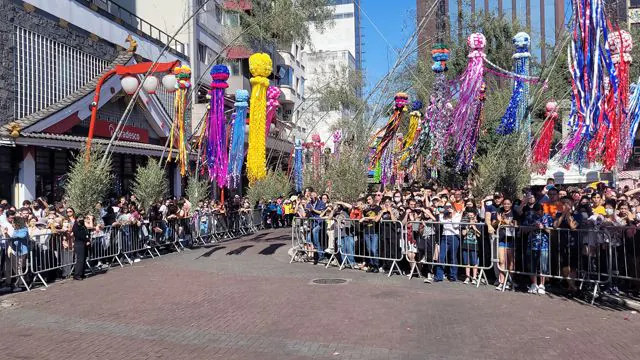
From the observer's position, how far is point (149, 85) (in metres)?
18.4

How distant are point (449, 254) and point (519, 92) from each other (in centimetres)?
727

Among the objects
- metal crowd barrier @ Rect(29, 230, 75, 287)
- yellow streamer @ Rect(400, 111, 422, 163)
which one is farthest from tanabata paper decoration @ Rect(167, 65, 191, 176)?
yellow streamer @ Rect(400, 111, 422, 163)

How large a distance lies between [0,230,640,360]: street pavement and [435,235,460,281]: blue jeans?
0.40 meters

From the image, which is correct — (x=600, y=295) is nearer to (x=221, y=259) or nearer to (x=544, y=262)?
(x=544, y=262)

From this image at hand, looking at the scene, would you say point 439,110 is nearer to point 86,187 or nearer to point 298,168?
point 86,187

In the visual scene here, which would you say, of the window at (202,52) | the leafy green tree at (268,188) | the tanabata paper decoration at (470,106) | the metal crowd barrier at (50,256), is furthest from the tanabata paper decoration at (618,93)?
the window at (202,52)

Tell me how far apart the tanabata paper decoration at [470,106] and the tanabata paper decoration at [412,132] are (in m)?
7.15

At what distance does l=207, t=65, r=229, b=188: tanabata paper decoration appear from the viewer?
17.8 meters

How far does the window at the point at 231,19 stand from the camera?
1506 inches

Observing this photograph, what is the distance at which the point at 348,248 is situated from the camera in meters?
14.0

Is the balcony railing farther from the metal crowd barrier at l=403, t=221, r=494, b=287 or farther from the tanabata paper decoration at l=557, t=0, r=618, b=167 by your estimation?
the tanabata paper decoration at l=557, t=0, r=618, b=167

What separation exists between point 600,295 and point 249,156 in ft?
34.3

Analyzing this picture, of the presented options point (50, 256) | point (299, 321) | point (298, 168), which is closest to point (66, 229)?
point (50, 256)

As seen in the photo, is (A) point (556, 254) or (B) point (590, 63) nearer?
(A) point (556, 254)
